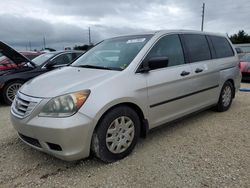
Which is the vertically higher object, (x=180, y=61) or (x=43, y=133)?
(x=180, y=61)

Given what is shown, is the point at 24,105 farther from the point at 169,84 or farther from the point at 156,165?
the point at 169,84

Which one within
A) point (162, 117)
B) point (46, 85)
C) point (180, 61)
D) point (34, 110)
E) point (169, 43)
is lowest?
point (162, 117)

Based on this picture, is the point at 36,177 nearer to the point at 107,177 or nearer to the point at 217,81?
the point at 107,177

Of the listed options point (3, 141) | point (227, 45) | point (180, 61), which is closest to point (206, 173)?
point (180, 61)

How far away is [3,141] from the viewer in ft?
12.0

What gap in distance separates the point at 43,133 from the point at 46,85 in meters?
0.66

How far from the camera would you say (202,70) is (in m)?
4.05

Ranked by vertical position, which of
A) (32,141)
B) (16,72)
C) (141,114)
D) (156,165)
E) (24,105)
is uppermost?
(16,72)

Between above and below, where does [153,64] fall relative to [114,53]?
below

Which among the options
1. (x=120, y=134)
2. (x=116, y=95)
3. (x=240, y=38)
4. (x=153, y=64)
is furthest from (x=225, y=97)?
(x=240, y=38)

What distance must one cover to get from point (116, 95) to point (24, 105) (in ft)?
3.55

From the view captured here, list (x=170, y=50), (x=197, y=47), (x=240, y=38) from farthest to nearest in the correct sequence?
1. (x=240, y=38)
2. (x=197, y=47)
3. (x=170, y=50)

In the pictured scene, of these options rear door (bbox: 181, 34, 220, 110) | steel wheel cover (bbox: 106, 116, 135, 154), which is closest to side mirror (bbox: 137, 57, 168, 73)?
steel wheel cover (bbox: 106, 116, 135, 154)

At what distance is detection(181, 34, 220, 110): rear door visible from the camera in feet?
12.9
